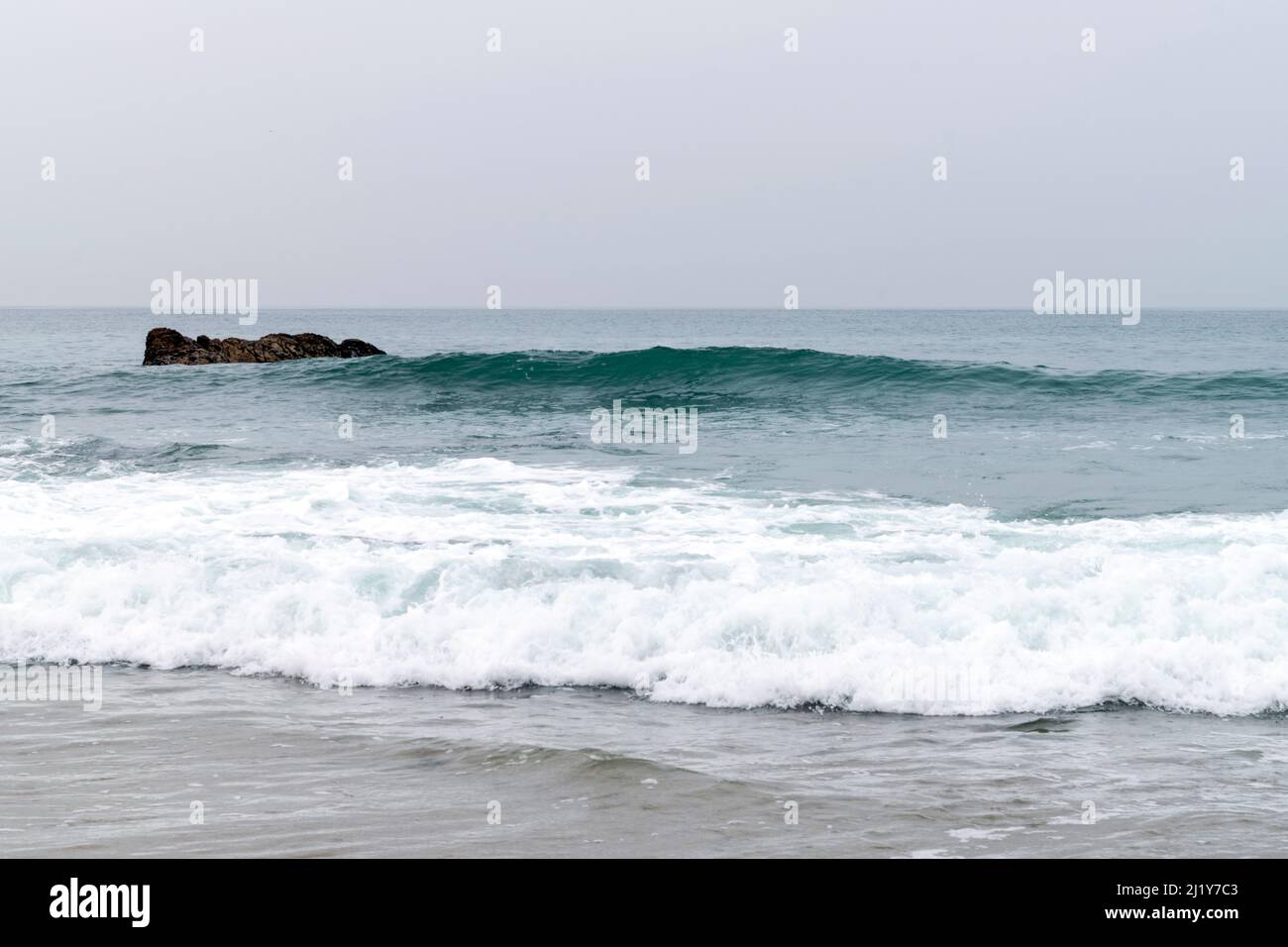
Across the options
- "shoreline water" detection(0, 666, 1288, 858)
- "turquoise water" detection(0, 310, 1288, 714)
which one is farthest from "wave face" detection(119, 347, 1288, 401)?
"shoreline water" detection(0, 666, 1288, 858)

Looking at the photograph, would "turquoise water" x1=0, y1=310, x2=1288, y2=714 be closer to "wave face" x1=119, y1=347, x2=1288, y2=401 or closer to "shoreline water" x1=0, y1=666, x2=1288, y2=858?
Result: "shoreline water" x1=0, y1=666, x2=1288, y2=858

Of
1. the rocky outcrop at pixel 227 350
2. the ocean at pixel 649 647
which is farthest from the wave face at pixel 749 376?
the ocean at pixel 649 647

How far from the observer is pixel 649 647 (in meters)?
8.53

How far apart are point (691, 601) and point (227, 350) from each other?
95.5 feet

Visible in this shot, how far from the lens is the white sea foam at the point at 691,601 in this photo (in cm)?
791

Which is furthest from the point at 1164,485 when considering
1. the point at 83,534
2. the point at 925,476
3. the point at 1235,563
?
the point at 83,534

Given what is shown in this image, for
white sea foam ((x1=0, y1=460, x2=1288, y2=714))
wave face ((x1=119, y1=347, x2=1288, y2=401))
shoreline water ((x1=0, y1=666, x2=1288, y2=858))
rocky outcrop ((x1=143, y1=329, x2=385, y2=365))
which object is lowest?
shoreline water ((x1=0, y1=666, x2=1288, y2=858))

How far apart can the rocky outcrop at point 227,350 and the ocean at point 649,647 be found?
17.3 meters

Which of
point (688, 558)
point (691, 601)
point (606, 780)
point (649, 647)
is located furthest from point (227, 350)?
point (606, 780)

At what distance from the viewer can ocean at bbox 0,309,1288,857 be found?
17.8 feet

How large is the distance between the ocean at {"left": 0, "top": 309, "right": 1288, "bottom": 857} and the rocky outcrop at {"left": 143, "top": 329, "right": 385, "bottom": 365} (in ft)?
56.7

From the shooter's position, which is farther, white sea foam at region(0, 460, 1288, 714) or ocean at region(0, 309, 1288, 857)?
white sea foam at region(0, 460, 1288, 714)
